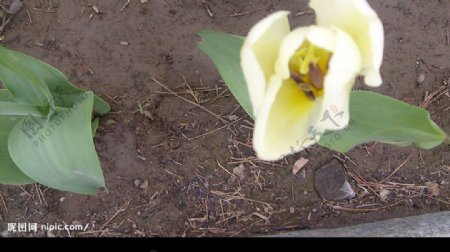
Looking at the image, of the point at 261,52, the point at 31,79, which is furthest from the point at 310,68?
the point at 31,79

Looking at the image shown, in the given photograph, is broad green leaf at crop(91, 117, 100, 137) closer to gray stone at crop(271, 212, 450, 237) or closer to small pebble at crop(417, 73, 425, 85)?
gray stone at crop(271, 212, 450, 237)

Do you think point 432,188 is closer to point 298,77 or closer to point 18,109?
point 298,77

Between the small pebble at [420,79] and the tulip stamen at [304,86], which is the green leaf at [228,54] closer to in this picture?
the tulip stamen at [304,86]

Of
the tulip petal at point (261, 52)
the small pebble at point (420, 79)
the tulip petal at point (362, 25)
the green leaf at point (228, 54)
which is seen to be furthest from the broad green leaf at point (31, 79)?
the small pebble at point (420, 79)

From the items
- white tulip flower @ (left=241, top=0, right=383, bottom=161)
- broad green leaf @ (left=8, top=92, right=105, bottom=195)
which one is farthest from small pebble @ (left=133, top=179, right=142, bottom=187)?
white tulip flower @ (left=241, top=0, right=383, bottom=161)

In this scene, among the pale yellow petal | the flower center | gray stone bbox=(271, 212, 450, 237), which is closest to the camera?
the pale yellow petal
